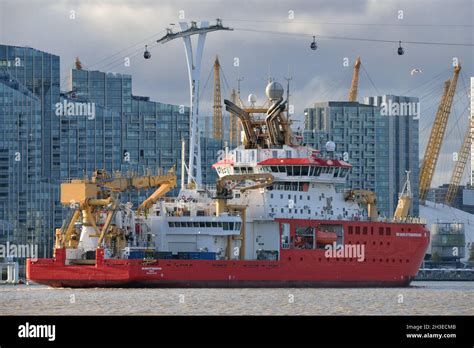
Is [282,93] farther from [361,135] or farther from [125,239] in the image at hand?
[361,135]

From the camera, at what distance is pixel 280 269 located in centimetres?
9425

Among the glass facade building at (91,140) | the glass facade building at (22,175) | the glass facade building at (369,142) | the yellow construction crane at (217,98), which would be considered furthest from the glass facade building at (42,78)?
the glass facade building at (369,142)

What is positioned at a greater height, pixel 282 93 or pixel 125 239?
pixel 282 93

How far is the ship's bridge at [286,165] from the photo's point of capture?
9788 centimetres

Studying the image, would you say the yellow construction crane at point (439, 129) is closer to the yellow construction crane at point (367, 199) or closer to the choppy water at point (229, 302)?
the yellow construction crane at point (367, 199)

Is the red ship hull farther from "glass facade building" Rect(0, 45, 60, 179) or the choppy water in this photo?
"glass facade building" Rect(0, 45, 60, 179)

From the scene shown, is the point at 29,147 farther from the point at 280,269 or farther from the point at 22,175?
the point at 280,269

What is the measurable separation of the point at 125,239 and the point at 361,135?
104269mm

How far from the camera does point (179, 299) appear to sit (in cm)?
7888

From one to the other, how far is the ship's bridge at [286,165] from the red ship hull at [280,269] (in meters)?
3.70

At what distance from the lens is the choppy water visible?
71438 mm

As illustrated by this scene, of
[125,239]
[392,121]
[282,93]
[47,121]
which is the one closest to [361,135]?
[392,121]
